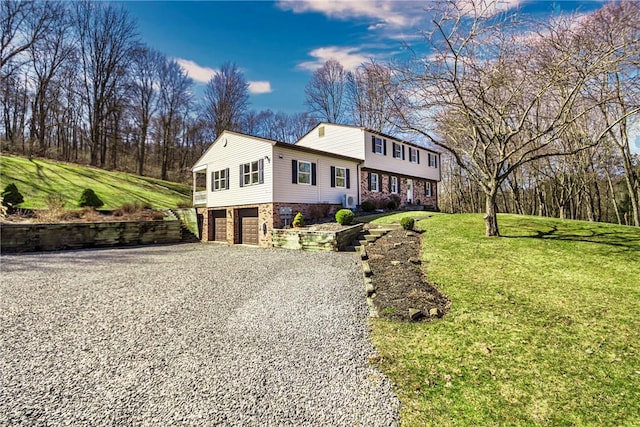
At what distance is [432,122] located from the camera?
29.9 feet

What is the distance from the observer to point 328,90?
29688mm

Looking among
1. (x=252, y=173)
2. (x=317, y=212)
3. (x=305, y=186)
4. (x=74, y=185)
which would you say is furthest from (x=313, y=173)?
(x=74, y=185)

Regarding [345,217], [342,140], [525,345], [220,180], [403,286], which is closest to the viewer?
[525,345]

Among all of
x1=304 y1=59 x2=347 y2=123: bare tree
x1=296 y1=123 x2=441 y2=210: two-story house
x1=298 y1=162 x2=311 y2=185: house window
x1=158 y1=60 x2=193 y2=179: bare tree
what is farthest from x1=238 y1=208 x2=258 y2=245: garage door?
x1=158 y1=60 x2=193 y2=179: bare tree

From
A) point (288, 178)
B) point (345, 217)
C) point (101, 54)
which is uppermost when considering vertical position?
point (101, 54)

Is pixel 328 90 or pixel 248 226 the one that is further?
pixel 328 90

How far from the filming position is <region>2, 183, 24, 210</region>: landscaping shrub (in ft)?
48.5

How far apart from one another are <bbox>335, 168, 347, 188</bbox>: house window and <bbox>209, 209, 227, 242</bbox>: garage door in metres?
7.02

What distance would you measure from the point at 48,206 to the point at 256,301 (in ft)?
54.5

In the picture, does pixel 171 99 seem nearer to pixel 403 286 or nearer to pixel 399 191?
pixel 399 191

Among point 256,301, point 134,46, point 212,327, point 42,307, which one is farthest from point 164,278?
point 134,46

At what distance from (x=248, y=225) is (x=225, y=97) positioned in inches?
893

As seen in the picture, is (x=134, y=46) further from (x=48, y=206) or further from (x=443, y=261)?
(x=443, y=261)

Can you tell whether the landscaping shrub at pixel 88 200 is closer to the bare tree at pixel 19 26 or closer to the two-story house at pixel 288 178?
the two-story house at pixel 288 178
